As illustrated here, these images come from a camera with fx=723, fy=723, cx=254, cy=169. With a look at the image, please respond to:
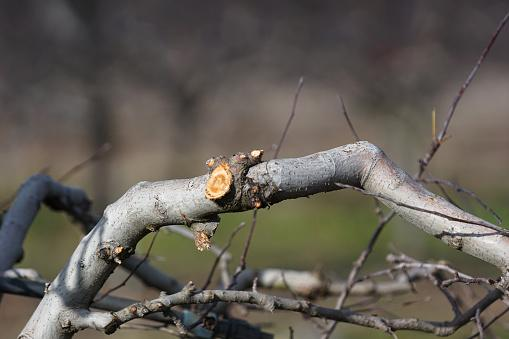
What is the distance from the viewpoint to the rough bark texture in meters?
1.49

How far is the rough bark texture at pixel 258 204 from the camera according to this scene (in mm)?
1486

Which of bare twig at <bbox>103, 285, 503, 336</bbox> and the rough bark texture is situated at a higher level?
the rough bark texture

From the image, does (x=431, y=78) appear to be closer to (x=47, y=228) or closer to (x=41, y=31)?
(x=41, y=31)

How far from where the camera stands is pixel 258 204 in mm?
1500

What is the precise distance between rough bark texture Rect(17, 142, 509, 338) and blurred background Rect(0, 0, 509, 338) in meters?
4.90

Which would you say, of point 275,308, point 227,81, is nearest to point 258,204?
point 275,308

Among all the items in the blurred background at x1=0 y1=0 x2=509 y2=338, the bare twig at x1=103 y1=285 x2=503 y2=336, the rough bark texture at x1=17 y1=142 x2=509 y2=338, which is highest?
the blurred background at x1=0 y1=0 x2=509 y2=338

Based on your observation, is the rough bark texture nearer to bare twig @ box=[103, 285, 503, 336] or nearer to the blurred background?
bare twig @ box=[103, 285, 503, 336]

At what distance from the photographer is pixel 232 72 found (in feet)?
28.2

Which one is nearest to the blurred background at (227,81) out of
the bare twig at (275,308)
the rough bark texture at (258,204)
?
the bare twig at (275,308)

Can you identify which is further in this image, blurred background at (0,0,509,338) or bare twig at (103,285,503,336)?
blurred background at (0,0,509,338)

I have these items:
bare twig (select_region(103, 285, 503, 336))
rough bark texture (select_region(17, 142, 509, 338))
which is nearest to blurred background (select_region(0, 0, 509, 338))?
bare twig (select_region(103, 285, 503, 336))

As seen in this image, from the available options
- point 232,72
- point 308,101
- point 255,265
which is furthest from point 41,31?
point 308,101

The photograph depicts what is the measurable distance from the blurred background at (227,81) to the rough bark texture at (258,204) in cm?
490
